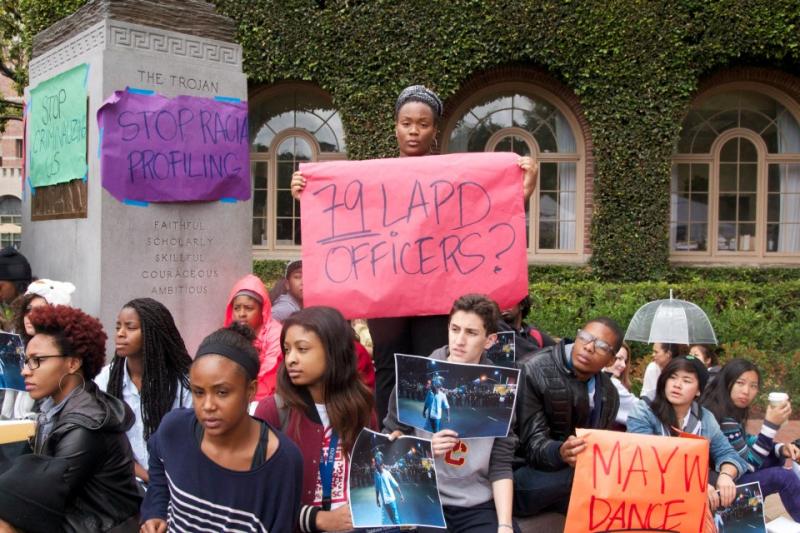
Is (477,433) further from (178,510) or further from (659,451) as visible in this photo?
(178,510)

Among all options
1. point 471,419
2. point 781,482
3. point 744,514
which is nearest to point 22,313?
point 471,419

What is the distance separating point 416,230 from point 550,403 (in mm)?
1079

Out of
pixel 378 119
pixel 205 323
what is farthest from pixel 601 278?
pixel 205 323

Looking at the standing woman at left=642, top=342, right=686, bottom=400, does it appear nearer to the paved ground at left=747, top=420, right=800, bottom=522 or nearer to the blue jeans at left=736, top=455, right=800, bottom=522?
the paved ground at left=747, top=420, right=800, bottom=522

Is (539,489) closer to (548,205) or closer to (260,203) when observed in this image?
(548,205)

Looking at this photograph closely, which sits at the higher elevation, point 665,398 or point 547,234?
point 547,234

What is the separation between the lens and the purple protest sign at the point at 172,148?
4.47 m

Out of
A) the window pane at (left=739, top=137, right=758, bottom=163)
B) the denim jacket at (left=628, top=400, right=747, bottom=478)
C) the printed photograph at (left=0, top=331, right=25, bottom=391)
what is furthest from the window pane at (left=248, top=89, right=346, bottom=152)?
the denim jacket at (left=628, top=400, right=747, bottom=478)

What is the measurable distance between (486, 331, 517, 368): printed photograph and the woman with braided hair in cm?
155

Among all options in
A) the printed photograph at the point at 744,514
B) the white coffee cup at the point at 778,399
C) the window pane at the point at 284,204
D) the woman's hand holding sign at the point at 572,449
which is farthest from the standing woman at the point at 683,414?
the window pane at the point at 284,204

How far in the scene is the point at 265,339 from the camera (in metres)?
4.69

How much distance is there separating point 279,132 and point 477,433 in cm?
1186

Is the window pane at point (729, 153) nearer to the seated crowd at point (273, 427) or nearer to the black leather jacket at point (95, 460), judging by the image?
the seated crowd at point (273, 427)

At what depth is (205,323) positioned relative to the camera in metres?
4.82
